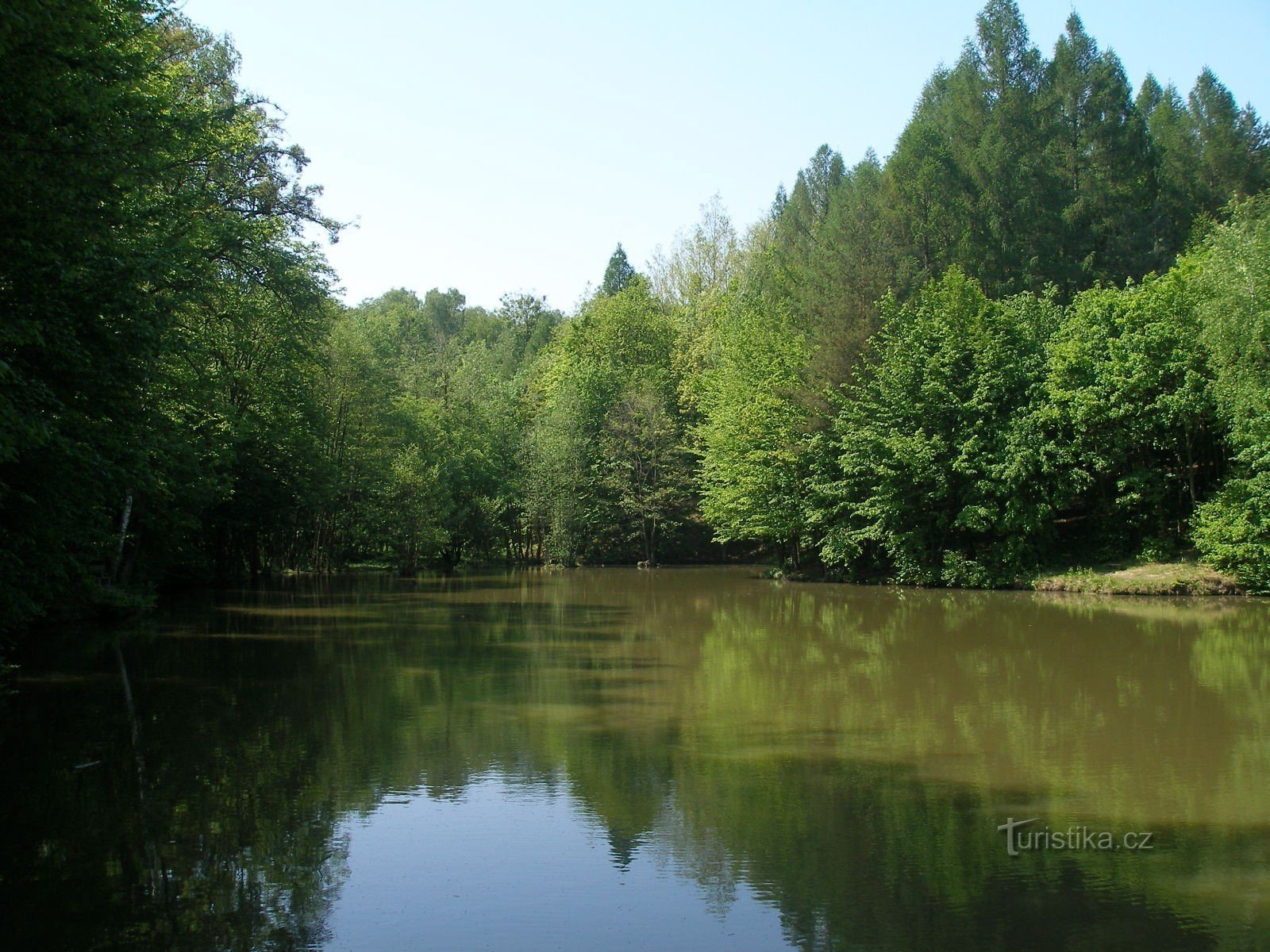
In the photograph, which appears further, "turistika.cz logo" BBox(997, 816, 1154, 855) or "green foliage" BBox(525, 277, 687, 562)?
"green foliage" BBox(525, 277, 687, 562)

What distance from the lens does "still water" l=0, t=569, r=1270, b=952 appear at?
6117 mm

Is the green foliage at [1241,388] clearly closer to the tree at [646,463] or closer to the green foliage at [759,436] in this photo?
the green foliage at [759,436]

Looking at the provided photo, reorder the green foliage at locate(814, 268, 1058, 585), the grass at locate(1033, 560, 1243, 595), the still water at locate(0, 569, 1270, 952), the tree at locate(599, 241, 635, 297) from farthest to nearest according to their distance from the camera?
the tree at locate(599, 241, 635, 297)
the green foliage at locate(814, 268, 1058, 585)
the grass at locate(1033, 560, 1243, 595)
the still water at locate(0, 569, 1270, 952)

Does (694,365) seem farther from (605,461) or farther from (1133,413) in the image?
(1133,413)

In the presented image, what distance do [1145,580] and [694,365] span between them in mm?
30366

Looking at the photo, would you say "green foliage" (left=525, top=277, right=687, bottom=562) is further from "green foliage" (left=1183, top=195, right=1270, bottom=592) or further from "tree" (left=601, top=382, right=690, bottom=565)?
"green foliage" (left=1183, top=195, right=1270, bottom=592)

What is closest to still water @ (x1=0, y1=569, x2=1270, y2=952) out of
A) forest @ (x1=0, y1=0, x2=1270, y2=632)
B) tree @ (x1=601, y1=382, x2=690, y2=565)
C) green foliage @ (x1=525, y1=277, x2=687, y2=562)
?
forest @ (x1=0, y1=0, x2=1270, y2=632)

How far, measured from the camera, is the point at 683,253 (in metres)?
61.8

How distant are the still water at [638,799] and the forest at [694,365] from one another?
3.25 meters

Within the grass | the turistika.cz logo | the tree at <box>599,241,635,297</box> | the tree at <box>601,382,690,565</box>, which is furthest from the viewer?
the tree at <box>599,241,635,297</box>

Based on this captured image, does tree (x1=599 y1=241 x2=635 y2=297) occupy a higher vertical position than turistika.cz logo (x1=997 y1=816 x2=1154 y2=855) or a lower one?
higher

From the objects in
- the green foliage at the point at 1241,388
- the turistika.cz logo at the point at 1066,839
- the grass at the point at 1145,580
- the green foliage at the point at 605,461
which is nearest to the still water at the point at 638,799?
the turistika.cz logo at the point at 1066,839

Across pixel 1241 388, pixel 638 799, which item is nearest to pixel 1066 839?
pixel 638 799

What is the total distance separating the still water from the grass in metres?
11.2
